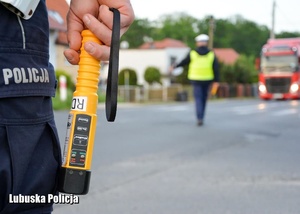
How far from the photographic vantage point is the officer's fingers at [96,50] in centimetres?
161

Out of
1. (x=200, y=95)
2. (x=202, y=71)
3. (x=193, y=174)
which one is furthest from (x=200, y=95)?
(x=193, y=174)

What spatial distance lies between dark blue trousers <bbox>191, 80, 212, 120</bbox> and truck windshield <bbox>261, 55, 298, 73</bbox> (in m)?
25.7

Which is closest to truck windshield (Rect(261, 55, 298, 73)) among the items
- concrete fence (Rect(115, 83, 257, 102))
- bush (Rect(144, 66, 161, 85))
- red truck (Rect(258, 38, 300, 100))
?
red truck (Rect(258, 38, 300, 100))

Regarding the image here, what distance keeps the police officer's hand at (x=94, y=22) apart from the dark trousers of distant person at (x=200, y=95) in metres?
10.6

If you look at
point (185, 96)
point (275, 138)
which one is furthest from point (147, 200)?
point (185, 96)

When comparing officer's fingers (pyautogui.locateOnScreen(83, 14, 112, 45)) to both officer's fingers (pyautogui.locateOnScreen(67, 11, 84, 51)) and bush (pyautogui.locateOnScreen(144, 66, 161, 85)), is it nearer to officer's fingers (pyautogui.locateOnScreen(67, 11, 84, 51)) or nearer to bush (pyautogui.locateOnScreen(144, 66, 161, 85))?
officer's fingers (pyautogui.locateOnScreen(67, 11, 84, 51))

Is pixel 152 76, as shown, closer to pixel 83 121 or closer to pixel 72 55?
pixel 72 55

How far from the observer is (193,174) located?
6172mm

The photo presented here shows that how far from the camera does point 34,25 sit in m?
1.59

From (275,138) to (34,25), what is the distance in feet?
28.4

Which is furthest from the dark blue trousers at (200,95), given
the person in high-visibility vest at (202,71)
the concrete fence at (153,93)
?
the concrete fence at (153,93)

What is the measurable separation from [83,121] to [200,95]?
10.8 meters

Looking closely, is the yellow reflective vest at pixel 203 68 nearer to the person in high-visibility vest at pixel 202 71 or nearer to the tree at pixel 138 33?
the person in high-visibility vest at pixel 202 71

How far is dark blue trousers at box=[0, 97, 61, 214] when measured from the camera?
1.49 metres
